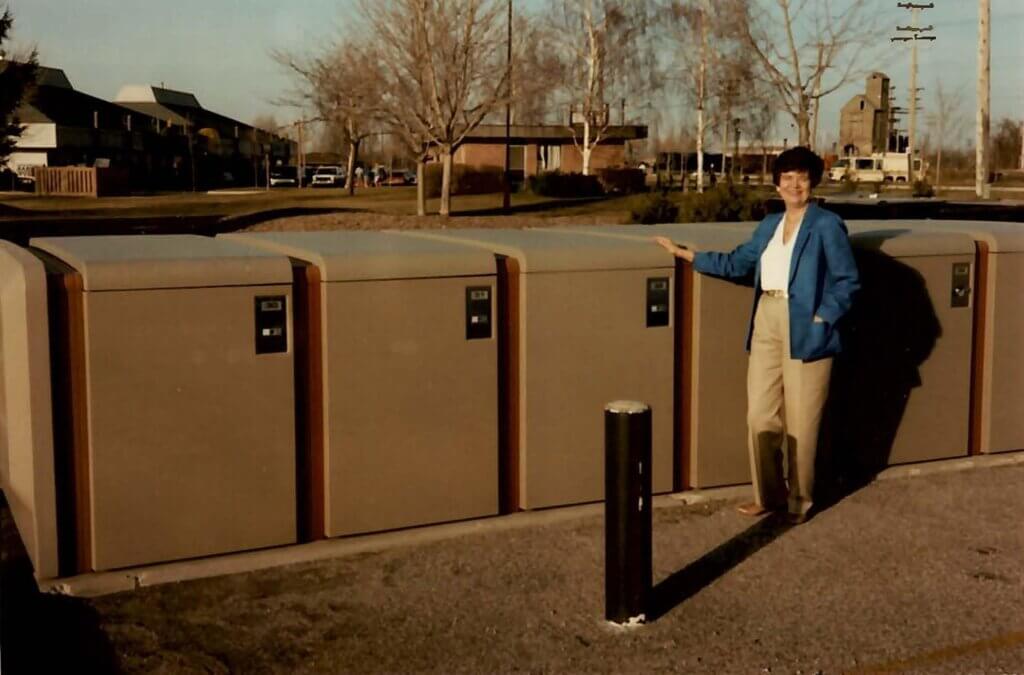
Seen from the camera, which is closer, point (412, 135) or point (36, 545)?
point (36, 545)

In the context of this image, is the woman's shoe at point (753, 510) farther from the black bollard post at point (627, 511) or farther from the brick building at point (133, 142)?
the brick building at point (133, 142)

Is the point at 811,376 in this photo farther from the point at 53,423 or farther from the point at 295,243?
the point at 53,423

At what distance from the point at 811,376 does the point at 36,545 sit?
333 cm

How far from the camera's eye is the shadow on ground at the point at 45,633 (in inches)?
160

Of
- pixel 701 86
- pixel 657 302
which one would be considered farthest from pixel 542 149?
pixel 657 302

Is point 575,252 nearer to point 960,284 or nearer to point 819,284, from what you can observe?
point 819,284

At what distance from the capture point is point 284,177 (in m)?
79.7

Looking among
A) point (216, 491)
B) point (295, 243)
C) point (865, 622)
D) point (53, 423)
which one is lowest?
point (865, 622)

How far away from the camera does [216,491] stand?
16.2ft

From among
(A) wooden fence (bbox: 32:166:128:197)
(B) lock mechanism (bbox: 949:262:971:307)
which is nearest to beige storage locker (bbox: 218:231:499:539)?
(B) lock mechanism (bbox: 949:262:971:307)

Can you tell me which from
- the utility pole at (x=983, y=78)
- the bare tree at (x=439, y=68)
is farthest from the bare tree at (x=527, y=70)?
the utility pole at (x=983, y=78)

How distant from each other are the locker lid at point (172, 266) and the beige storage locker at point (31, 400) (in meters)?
0.20

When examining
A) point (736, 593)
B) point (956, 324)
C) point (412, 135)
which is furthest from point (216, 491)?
point (412, 135)

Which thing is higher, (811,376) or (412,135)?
(412,135)
